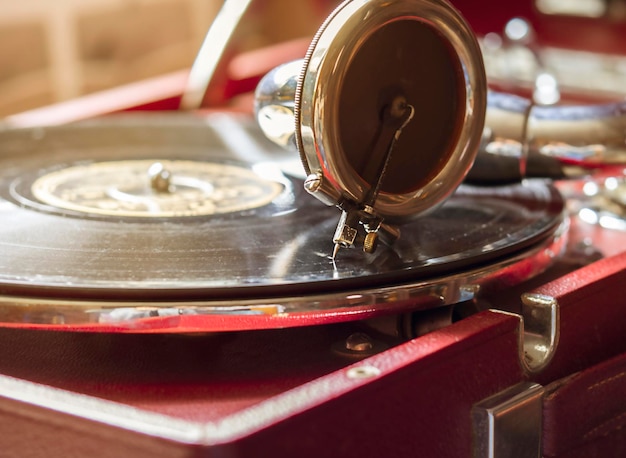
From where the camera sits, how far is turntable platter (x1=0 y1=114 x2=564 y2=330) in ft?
2.27

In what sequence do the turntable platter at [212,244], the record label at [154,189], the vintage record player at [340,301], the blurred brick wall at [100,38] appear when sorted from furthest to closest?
1. the blurred brick wall at [100,38]
2. the record label at [154,189]
3. the turntable platter at [212,244]
4. the vintage record player at [340,301]

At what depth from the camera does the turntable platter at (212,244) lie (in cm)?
69

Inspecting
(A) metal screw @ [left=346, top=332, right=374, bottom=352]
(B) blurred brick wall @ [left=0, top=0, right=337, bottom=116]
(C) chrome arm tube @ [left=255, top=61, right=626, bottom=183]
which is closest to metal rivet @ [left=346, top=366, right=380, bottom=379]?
(A) metal screw @ [left=346, top=332, right=374, bottom=352]

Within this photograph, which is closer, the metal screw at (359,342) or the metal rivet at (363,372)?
the metal rivet at (363,372)

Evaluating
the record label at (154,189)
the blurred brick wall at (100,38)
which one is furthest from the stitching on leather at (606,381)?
the blurred brick wall at (100,38)

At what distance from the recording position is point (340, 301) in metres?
0.70

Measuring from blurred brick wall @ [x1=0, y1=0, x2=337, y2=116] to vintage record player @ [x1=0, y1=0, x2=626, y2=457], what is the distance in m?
2.00

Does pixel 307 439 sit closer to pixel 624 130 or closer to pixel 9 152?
pixel 624 130

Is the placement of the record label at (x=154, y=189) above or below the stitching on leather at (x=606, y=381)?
above

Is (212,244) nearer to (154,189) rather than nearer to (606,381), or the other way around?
(154,189)

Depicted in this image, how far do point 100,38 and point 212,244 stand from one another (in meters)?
2.83

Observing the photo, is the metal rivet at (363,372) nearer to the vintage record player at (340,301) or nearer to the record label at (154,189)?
the vintage record player at (340,301)

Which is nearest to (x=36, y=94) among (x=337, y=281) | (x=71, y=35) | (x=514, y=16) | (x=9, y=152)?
(x=71, y=35)

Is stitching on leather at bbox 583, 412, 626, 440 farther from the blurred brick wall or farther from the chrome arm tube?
the blurred brick wall
